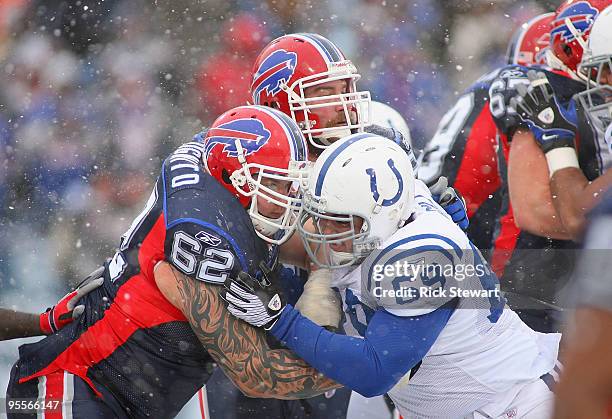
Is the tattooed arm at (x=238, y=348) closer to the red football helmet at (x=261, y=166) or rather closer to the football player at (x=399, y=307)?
the football player at (x=399, y=307)

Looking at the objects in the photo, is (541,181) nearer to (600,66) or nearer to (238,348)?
(600,66)

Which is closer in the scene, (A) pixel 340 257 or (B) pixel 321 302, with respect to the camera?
(A) pixel 340 257

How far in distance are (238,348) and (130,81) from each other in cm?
395

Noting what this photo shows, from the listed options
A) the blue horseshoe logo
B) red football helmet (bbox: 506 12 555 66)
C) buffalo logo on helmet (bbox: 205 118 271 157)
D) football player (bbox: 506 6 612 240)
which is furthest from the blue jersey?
red football helmet (bbox: 506 12 555 66)

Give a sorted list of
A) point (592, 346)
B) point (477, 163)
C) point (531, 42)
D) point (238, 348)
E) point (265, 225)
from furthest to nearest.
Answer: point (531, 42) < point (477, 163) < point (265, 225) < point (238, 348) < point (592, 346)

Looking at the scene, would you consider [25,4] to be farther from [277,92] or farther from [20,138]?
[277,92]

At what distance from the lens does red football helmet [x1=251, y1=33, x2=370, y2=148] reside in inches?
147

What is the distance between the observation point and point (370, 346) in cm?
279

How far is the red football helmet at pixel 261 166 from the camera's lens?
9.96ft

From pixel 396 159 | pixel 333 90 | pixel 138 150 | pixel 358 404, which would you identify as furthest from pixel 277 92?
pixel 138 150

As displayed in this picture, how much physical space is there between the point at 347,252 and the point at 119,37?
4084 mm

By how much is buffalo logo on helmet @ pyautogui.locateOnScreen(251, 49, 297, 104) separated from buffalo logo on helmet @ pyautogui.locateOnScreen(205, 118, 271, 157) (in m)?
0.77

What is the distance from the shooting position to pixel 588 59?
13.5 ft

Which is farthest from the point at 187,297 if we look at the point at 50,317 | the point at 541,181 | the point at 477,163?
the point at 477,163
